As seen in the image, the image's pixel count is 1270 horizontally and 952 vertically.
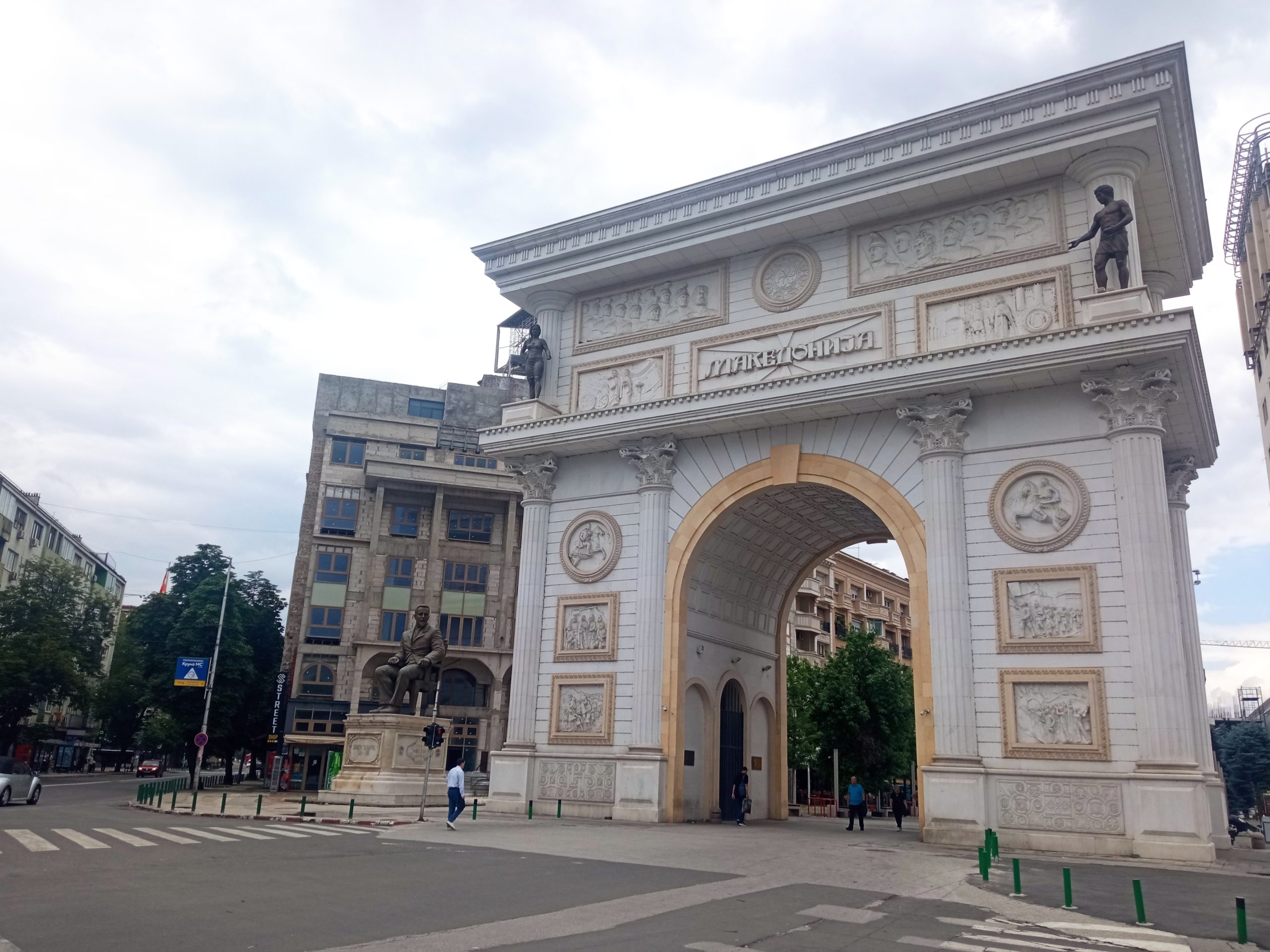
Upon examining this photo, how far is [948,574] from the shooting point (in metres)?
24.7

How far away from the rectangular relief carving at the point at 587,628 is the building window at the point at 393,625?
31.3 m

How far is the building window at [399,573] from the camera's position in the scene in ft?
197

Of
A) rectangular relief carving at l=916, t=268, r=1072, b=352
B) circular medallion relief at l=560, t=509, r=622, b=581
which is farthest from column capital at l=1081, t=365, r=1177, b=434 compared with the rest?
circular medallion relief at l=560, t=509, r=622, b=581

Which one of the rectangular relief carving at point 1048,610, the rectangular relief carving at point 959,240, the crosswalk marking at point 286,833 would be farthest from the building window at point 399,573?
the rectangular relief carving at point 1048,610

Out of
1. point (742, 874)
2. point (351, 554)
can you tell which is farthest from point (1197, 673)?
point (351, 554)

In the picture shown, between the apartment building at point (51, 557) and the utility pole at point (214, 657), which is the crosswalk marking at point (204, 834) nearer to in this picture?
the utility pole at point (214, 657)

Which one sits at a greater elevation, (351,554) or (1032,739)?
(351,554)

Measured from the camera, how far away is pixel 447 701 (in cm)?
5803

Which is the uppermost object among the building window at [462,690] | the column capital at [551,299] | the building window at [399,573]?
the column capital at [551,299]

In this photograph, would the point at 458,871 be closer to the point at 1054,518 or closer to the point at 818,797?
the point at 1054,518

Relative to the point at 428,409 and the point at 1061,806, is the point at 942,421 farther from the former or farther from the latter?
the point at 428,409

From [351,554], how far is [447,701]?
10.8m

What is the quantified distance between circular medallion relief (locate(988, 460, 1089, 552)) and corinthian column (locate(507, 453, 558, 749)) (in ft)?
44.9

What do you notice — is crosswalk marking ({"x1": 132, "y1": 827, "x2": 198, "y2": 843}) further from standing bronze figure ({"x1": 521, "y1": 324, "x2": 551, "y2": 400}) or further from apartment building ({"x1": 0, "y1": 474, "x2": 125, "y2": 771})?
apartment building ({"x1": 0, "y1": 474, "x2": 125, "y2": 771})
